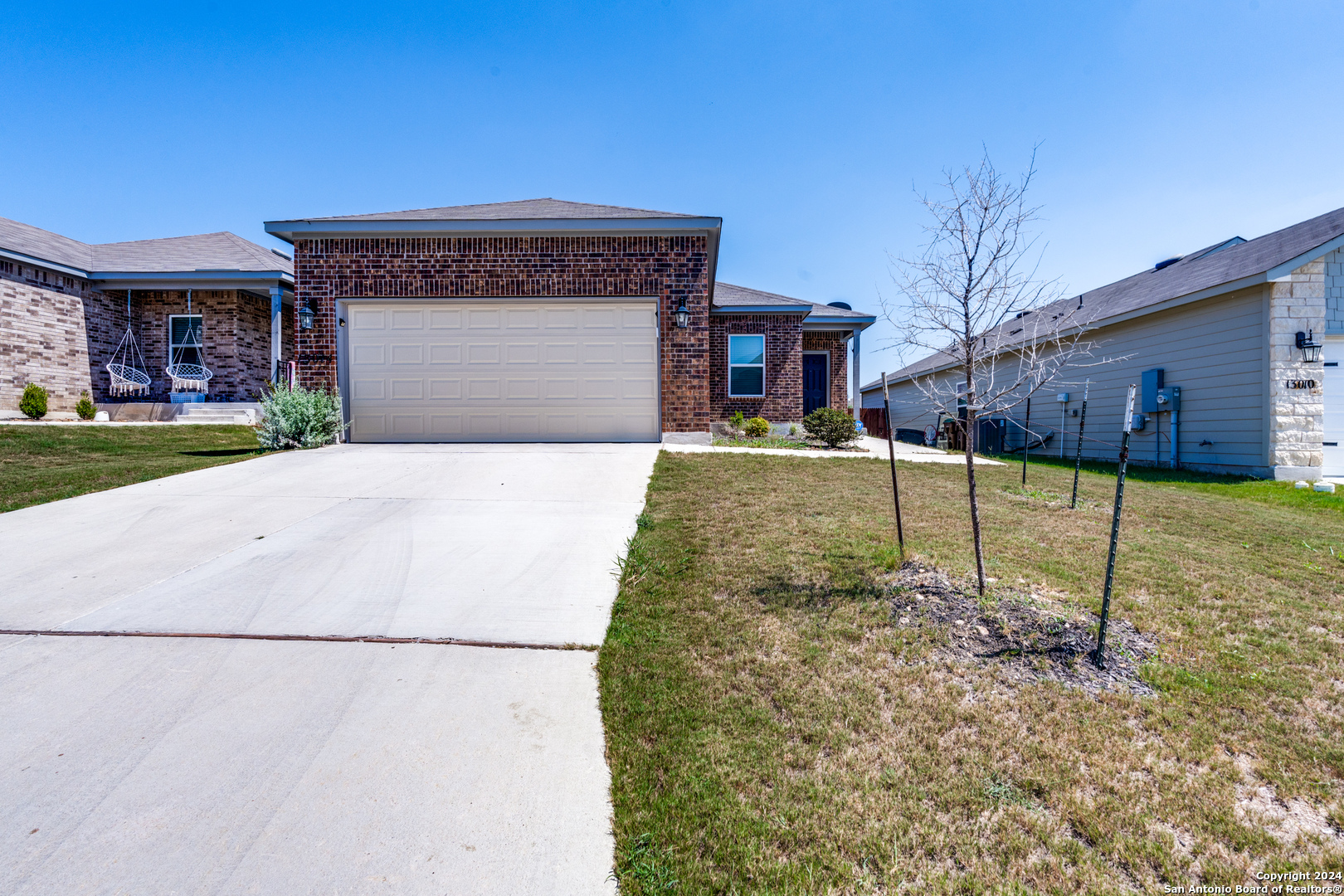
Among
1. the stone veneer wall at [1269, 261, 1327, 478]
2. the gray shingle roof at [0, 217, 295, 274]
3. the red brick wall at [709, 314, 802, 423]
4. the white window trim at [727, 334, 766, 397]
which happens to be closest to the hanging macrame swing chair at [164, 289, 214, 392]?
the gray shingle roof at [0, 217, 295, 274]

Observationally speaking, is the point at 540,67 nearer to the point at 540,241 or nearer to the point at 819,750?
the point at 540,241

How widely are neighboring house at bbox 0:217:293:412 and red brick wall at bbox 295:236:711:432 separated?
356 cm

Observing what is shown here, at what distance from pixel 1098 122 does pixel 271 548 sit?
Answer: 36.4ft

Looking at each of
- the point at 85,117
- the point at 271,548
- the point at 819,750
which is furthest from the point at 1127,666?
the point at 85,117

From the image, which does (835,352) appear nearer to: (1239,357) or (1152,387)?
(1152,387)

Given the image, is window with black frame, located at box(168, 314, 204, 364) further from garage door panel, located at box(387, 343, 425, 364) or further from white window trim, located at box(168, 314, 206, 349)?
garage door panel, located at box(387, 343, 425, 364)

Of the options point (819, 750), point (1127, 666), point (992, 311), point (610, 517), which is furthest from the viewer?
point (610, 517)

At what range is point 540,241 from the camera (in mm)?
10094

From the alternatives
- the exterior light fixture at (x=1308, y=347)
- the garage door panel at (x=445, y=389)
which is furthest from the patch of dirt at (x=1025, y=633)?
the exterior light fixture at (x=1308, y=347)

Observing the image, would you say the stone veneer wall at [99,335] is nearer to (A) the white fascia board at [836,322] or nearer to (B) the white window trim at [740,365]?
(B) the white window trim at [740,365]

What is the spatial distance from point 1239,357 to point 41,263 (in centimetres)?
2403

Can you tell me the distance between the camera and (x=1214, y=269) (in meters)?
11.6

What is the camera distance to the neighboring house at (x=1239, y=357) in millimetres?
9547

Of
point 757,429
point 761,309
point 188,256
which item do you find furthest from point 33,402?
point 761,309
